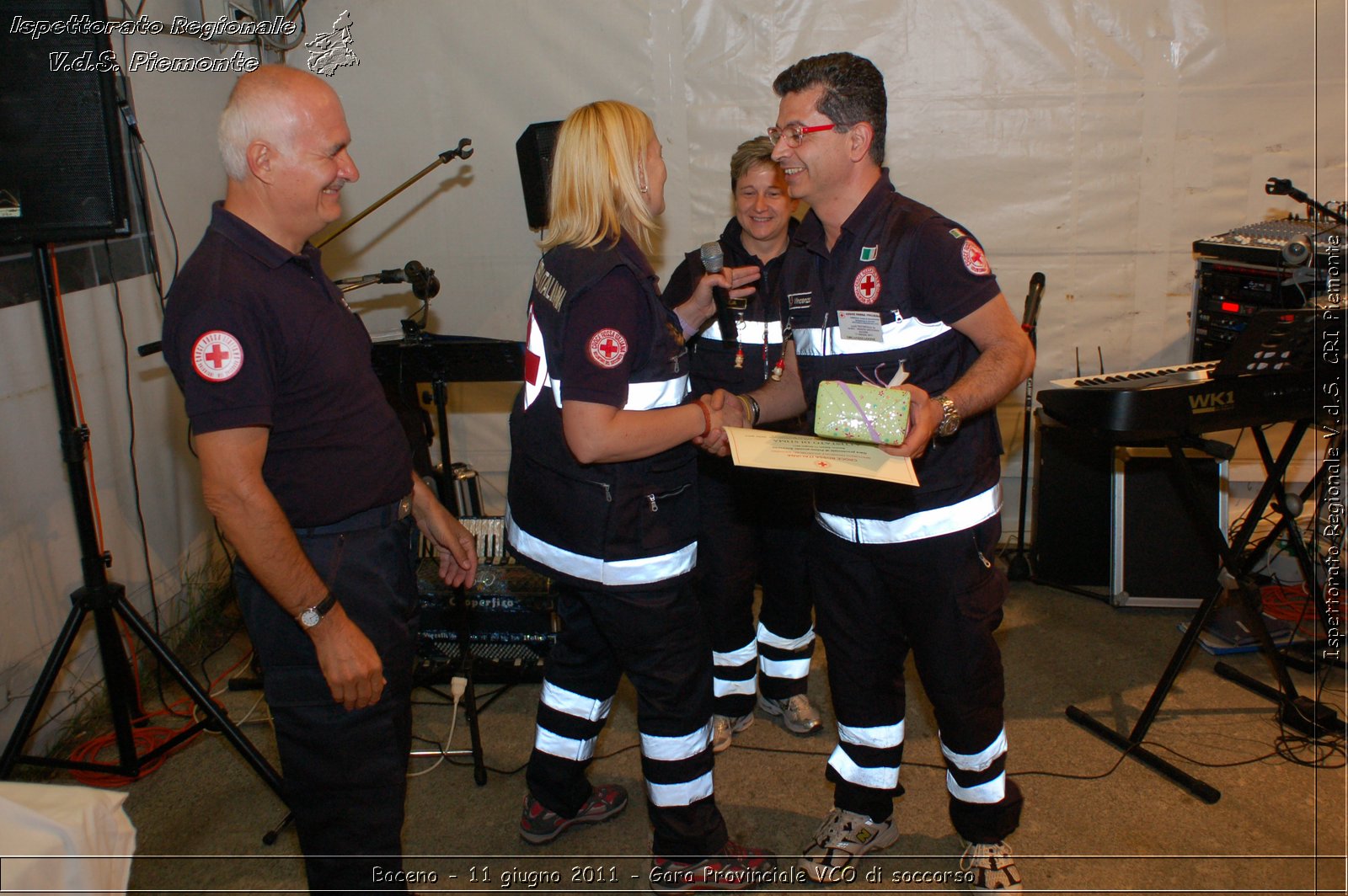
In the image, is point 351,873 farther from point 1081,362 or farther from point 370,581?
point 1081,362

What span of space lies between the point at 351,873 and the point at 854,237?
1.80m

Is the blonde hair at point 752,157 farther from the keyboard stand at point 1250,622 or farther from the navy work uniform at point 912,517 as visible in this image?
the keyboard stand at point 1250,622

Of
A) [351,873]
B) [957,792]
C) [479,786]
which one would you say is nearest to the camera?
[351,873]

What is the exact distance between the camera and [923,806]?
2.74 metres

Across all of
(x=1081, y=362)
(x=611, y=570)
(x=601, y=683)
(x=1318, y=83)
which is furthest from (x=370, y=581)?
(x=1318, y=83)

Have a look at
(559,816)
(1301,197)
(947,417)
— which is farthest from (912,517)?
(1301,197)

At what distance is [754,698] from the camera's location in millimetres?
3145

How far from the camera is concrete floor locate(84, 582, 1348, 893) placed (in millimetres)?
2482

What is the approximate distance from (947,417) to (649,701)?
100 cm

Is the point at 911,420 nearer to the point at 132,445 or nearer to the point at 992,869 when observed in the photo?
the point at 992,869

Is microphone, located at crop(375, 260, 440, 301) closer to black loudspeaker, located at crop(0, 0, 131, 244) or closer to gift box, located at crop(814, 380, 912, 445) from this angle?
black loudspeaker, located at crop(0, 0, 131, 244)

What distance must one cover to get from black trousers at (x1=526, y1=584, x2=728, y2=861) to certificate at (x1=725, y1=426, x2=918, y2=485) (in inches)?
17.0

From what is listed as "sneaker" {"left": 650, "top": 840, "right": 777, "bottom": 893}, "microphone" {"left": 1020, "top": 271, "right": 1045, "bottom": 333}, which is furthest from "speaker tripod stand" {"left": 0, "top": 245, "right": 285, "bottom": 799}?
"microphone" {"left": 1020, "top": 271, "right": 1045, "bottom": 333}

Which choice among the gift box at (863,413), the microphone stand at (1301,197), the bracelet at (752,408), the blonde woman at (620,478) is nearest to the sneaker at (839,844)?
the blonde woman at (620,478)
